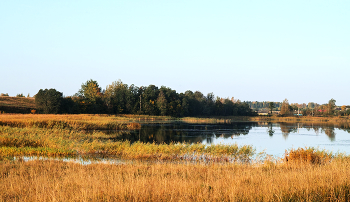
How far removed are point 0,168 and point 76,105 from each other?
6920 cm

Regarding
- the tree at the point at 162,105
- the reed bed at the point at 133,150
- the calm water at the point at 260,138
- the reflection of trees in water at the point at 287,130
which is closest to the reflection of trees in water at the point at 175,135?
the calm water at the point at 260,138

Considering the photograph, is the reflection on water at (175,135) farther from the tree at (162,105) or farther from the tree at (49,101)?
the tree at (162,105)

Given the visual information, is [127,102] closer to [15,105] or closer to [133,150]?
[15,105]

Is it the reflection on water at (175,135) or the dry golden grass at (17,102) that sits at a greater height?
the dry golden grass at (17,102)

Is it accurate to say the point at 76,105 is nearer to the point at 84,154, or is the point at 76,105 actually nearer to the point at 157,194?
the point at 84,154

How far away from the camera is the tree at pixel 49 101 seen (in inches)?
2736

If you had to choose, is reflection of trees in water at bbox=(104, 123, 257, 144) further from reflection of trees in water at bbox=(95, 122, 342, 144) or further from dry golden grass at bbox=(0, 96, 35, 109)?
dry golden grass at bbox=(0, 96, 35, 109)

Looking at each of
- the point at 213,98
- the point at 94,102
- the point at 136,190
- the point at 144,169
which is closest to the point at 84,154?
the point at 144,169

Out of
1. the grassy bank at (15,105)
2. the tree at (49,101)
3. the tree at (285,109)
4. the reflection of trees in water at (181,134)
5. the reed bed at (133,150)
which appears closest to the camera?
the reed bed at (133,150)

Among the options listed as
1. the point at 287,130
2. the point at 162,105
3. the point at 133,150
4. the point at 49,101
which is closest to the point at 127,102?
the point at 162,105

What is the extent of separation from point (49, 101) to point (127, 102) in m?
31.0

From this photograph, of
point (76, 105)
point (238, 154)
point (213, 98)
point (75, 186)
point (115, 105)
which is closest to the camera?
point (75, 186)

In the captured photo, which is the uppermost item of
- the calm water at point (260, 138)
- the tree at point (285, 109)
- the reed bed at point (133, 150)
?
the tree at point (285, 109)

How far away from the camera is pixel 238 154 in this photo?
20.9 m
